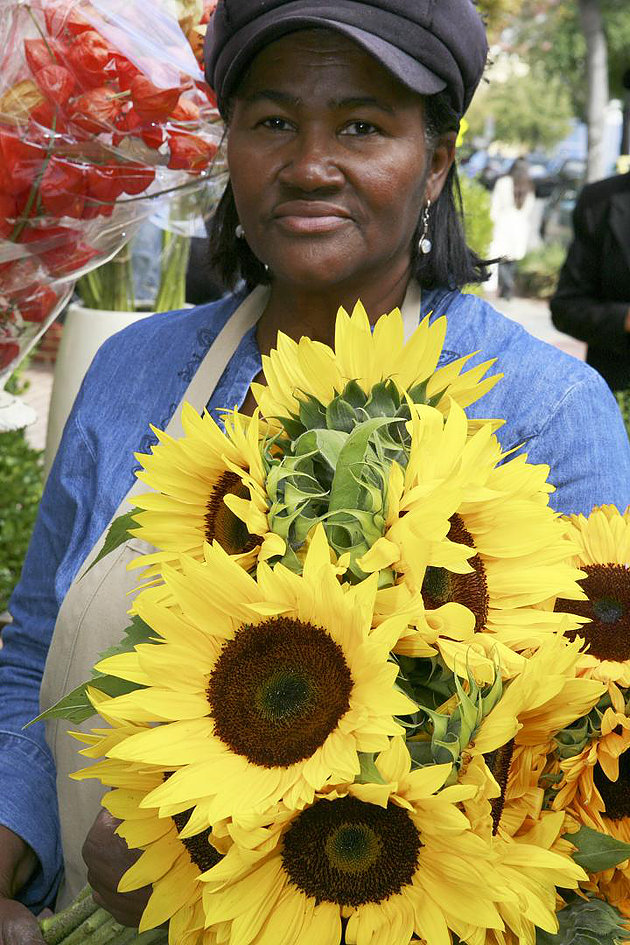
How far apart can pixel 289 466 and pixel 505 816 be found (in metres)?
0.39

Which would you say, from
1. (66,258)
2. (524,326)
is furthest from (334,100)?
(524,326)

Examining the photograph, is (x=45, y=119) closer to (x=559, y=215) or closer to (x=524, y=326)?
(x=524, y=326)

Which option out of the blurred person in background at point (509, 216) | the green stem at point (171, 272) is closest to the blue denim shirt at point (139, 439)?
the green stem at point (171, 272)

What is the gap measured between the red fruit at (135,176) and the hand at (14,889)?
1.17 meters

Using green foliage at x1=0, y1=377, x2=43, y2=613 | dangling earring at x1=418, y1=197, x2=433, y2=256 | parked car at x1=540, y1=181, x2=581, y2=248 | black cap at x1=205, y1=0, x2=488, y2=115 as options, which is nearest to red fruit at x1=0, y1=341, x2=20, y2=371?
black cap at x1=205, y1=0, x2=488, y2=115

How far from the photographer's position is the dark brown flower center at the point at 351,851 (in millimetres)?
1024

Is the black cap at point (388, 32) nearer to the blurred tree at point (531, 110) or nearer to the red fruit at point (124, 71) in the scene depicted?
the red fruit at point (124, 71)

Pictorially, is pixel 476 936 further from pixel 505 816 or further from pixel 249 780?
pixel 249 780

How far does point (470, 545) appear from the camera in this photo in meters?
1.14

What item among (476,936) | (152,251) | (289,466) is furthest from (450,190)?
(152,251)

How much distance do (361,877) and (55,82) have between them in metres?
1.48

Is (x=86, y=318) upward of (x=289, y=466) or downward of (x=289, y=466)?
downward

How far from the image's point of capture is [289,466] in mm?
1107

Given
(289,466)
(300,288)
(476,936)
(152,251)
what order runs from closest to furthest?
(476,936), (289,466), (300,288), (152,251)
